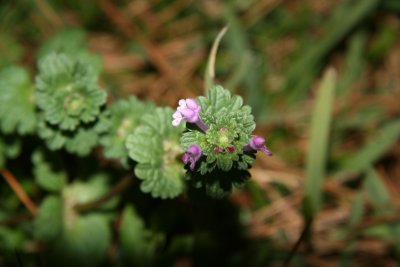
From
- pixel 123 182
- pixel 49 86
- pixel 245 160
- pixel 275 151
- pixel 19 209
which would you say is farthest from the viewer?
pixel 275 151

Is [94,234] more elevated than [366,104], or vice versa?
[366,104]

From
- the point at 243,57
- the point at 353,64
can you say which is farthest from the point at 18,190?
the point at 353,64

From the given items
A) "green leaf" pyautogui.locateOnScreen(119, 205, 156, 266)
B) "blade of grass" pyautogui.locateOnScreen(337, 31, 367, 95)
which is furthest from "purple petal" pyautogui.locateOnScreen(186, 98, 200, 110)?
"blade of grass" pyautogui.locateOnScreen(337, 31, 367, 95)

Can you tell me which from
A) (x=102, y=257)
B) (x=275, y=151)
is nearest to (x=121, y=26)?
(x=275, y=151)

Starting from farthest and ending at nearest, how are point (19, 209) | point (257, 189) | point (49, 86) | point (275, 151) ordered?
1. point (275, 151)
2. point (257, 189)
3. point (19, 209)
4. point (49, 86)

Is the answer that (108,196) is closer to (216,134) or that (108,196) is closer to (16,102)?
(16,102)

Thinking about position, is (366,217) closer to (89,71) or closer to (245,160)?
(245,160)
